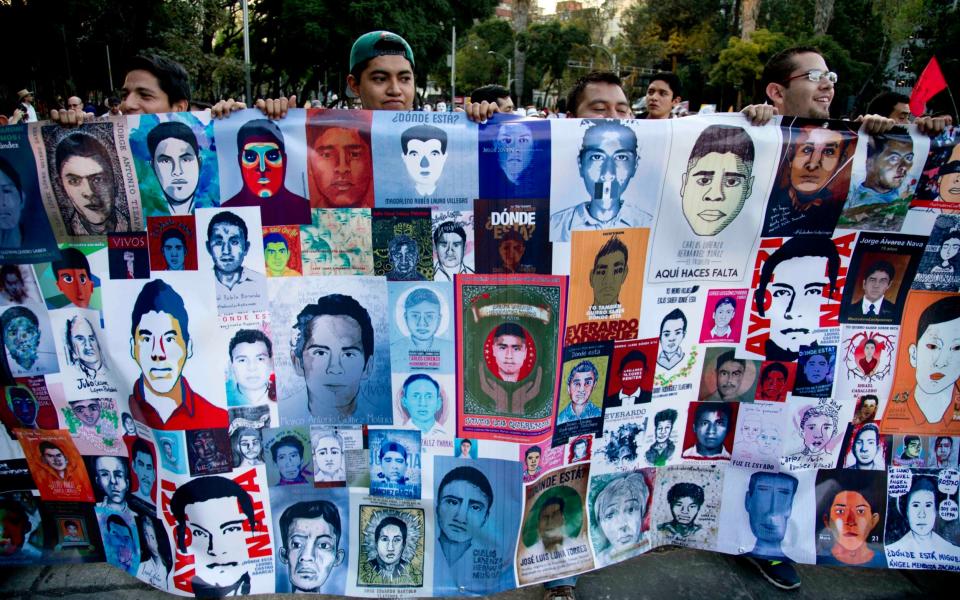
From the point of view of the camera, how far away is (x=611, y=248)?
216 cm

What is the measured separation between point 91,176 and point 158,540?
4.17ft

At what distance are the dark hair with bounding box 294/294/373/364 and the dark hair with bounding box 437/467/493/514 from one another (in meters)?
0.50

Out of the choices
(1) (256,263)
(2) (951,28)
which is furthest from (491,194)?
(2) (951,28)

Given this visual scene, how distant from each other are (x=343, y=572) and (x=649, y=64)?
46662 mm

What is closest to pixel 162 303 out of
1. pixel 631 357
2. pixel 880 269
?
pixel 631 357

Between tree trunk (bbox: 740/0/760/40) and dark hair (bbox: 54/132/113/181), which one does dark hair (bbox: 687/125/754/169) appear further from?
tree trunk (bbox: 740/0/760/40)

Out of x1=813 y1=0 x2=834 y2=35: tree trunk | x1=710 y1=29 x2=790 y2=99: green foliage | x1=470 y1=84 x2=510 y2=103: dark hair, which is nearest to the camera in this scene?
x1=470 y1=84 x2=510 y2=103: dark hair

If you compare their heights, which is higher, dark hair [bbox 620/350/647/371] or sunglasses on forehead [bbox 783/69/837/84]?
sunglasses on forehead [bbox 783/69/837/84]

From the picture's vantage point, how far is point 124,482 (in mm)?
2170

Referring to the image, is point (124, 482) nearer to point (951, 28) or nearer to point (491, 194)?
point (491, 194)

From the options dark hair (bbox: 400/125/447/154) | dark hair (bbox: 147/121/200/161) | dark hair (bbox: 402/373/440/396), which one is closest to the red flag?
dark hair (bbox: 400/125/447/154)

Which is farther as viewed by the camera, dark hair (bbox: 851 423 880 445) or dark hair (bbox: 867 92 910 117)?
dark hair (bbox: 867 92 910 117)

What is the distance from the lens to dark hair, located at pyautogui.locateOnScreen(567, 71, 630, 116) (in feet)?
10.1

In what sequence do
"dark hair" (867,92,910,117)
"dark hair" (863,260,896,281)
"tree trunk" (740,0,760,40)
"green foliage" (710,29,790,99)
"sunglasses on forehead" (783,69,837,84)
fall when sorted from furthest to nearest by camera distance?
"tree trunk" (740,0,760,40), "green foliage" (710,29,790,99), "dark hair" (867,92,910,117), "sunglasses on forehead" (783,69,837,84), "dark hair" (863,260,896,281)
